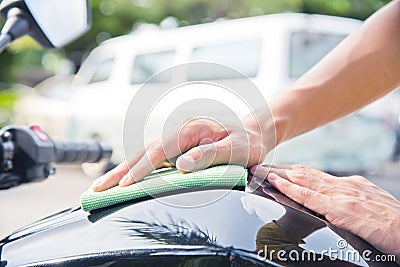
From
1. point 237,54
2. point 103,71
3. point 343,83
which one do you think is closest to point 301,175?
point 343,83

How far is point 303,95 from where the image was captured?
1.11 m

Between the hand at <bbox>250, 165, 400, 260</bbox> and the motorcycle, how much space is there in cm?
1

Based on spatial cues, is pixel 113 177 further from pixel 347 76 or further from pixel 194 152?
pixel 347 76

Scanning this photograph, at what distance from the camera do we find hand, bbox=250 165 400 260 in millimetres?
744

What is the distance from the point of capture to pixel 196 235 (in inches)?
26.0

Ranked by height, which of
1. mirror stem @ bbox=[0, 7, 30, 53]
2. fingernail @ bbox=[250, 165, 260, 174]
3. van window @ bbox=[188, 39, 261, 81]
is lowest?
van window @ bbox=[188, 39, 261, 81]

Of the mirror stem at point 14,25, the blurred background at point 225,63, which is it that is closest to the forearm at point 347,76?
the mirror stem at point 14,25

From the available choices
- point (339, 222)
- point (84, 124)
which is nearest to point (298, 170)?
point (339, 222)

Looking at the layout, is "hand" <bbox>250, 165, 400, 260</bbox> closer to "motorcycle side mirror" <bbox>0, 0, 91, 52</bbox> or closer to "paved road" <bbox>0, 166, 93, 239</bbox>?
"motorcycle side mirror" <bbox>0, 0, 91, 52</bbox>

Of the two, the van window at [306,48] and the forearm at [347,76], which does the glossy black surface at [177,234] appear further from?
the van window at [306,48]

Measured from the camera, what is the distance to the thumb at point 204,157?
2.55 feet

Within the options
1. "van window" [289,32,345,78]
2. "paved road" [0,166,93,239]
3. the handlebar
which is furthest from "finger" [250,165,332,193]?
"van window" [289,32,345,78]

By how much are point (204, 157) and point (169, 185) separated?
0.21 ft

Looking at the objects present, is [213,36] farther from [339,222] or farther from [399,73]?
[339,222]
